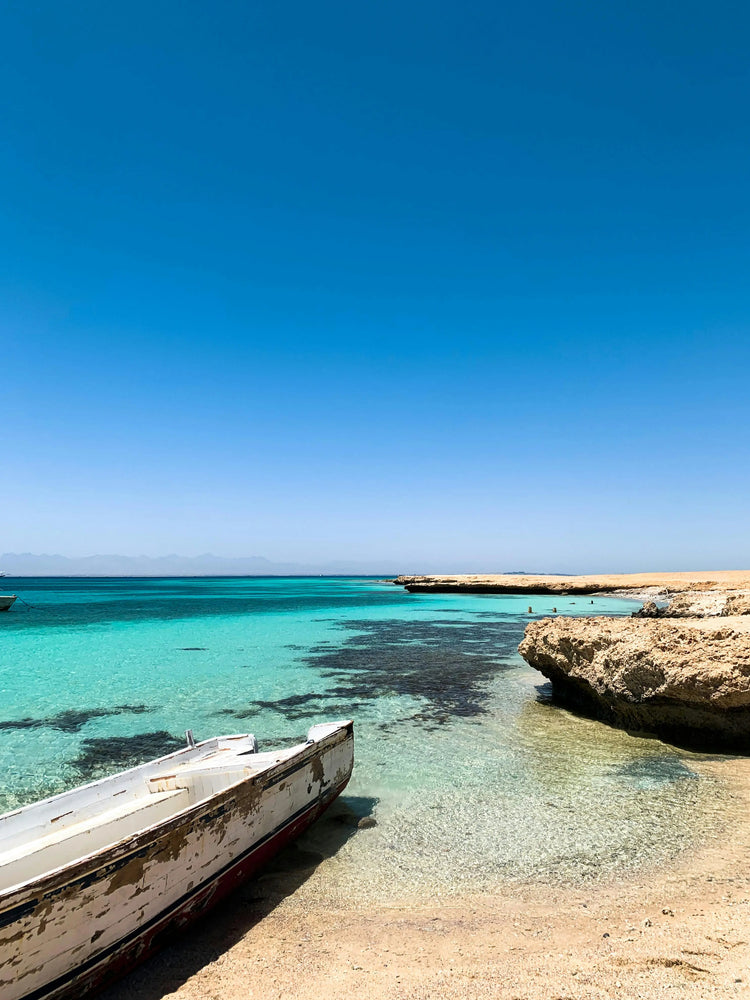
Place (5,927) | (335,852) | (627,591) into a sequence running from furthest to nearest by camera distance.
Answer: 1. (627,591)
2. (335,852)
3. (5,927)

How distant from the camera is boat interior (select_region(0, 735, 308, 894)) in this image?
207 inches

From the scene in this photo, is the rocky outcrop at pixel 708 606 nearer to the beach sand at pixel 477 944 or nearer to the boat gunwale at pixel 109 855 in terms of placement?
the beach sand at pixel 477 944

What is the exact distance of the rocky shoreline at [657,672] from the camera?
9555 millimetres

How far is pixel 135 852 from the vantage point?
176 inches

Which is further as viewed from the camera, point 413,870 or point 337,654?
point 337,654

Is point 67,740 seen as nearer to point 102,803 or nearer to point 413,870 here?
point 102,803

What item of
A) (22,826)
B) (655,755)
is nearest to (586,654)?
(655,755)

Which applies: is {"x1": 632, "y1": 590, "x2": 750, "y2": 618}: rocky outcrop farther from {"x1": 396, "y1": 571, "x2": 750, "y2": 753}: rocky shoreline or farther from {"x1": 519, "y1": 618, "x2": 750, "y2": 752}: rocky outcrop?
{"x1": 519, "y1": 618, "x2": 750, "y2": 752}: rocky outcrop

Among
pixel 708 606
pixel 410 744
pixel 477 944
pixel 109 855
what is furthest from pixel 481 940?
pixel 708 606

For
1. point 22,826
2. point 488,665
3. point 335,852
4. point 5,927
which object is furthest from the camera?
point 488,665

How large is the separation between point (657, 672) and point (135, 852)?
9.19 metres

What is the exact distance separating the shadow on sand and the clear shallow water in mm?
322

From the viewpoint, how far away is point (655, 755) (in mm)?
9766

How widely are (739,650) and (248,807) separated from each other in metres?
8.48
